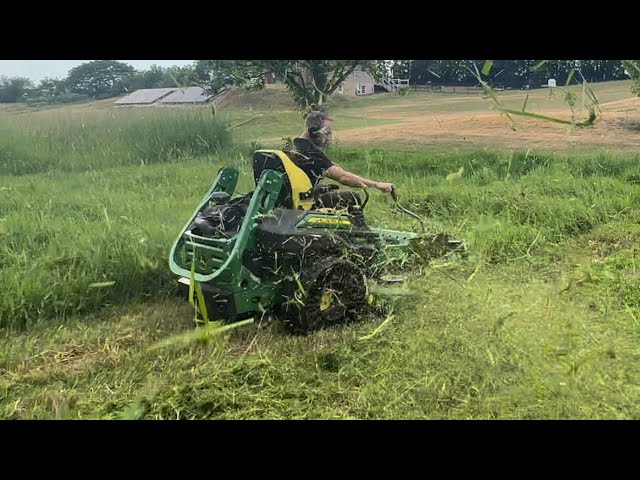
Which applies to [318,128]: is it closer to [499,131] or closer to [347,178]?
[347,178]

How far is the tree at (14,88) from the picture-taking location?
2768 mm

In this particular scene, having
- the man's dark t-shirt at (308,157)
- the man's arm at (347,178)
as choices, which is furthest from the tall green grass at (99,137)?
the man's arm at (347,178)

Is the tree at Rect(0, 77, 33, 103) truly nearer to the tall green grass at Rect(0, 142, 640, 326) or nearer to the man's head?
the tall green grass at Rect(0, 142, 640, 326)

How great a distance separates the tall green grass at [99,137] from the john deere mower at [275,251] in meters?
0.30

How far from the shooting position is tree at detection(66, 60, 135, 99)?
2.67 meters

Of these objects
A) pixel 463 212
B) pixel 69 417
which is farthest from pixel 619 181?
pixel 69 417

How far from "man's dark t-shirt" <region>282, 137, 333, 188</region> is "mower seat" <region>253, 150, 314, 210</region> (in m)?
0.03

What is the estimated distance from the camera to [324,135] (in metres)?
2.84

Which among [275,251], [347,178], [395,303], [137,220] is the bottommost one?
[395,303]

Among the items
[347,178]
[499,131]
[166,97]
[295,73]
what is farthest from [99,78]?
[499,131]

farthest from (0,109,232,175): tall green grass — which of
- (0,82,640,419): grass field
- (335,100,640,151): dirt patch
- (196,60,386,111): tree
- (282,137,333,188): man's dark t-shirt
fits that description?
(335,100,640,151): dirt patch

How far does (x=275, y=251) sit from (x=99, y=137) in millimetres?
1042
